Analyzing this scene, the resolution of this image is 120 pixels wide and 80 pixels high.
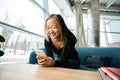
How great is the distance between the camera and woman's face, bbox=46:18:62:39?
157cm

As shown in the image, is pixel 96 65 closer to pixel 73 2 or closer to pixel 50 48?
pixel 50 48

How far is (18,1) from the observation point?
3.47 meters

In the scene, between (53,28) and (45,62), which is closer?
(45,62)

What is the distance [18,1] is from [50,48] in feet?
6.94

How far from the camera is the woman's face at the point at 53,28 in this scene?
1.57 meters

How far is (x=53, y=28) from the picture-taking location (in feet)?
5.17

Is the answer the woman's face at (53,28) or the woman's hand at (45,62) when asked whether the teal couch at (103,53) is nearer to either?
the woman's face at (53,28)

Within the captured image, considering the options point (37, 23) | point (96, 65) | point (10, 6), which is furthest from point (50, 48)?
point (37, 23)

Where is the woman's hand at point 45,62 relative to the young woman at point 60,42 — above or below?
below

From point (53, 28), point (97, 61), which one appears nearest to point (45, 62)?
point (53, 28)

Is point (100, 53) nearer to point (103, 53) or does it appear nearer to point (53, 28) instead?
point (103, 53)

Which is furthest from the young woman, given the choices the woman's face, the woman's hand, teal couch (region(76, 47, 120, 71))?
teal couch (region(76, 47, 120, 71))

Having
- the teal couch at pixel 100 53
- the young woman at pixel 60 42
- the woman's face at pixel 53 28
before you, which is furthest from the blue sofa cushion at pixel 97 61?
the woman's face at pixel 53 28

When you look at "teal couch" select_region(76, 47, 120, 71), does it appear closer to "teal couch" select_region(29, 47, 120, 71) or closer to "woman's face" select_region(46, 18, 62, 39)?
"teal couch" select_region(29, 47, 120, 71)
